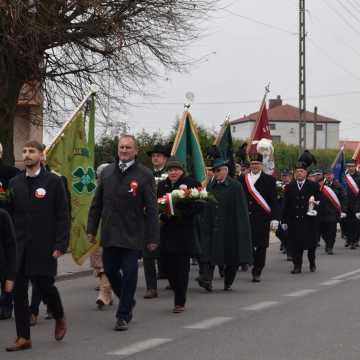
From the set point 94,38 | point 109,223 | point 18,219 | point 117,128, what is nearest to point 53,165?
point 109,223

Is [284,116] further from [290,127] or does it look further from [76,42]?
[76,42]

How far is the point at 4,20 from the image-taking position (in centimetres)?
1947

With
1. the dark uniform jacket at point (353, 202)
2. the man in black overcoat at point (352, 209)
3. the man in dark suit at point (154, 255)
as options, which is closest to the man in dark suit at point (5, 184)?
the man in dark suit at point (154, 255)

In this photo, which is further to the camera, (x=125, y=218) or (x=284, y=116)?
(x=284, y=116)

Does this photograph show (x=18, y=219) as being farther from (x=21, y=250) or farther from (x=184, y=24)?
(x=184, y=24)

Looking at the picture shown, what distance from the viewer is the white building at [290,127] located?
130125mm

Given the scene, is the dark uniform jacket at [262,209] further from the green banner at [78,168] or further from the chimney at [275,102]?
the chimney at [275,102]

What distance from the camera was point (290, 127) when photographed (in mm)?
130625

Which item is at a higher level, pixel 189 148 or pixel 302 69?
pixel 302 69

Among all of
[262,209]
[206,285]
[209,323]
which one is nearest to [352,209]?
[262,209]

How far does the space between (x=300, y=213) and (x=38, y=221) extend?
27.7 feet

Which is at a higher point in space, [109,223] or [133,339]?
[109,223]

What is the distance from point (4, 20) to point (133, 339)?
1163 centimetres

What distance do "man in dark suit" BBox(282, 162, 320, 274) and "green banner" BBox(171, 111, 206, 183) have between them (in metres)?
1.50
